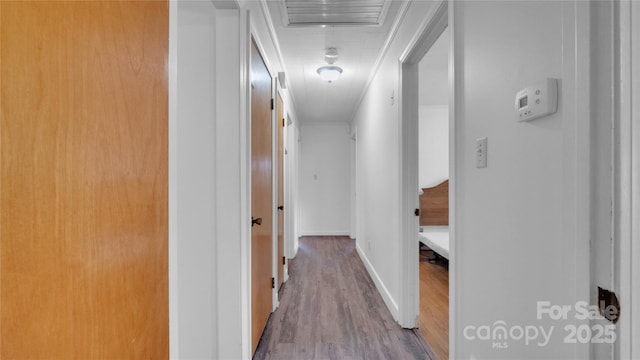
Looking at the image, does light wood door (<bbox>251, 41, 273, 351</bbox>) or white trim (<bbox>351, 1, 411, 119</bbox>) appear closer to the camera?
light wood door (<bbox>251, 41, 273, 351</bbox>)

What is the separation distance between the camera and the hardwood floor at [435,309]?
6.81ft

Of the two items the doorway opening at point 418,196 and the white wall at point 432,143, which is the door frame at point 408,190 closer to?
the doorway opening at point 418,196

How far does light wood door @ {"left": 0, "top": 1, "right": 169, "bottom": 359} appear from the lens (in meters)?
0.39

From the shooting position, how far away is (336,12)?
2.13m

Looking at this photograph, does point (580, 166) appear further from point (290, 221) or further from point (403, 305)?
point (290, 221)

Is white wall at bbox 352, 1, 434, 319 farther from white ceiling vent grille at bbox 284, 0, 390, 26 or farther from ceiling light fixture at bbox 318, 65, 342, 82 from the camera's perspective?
ceiling light fixture at bbox 318, 65, 342, 82

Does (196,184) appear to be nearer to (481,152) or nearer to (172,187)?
(172,187)

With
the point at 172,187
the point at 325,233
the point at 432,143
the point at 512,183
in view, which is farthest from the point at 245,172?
the point at 325,233

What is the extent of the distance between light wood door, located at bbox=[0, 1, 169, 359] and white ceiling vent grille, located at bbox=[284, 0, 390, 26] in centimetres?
154

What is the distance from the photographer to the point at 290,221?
389 cm

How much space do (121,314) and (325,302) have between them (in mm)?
2354

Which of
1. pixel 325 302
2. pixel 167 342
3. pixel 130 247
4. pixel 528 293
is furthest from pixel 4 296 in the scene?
pixel 325 302

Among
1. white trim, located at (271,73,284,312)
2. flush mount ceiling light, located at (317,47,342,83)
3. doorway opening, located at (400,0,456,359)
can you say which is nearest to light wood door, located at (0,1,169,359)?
doorway opening, located at (400,0,456,359)

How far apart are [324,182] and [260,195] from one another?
409cm
